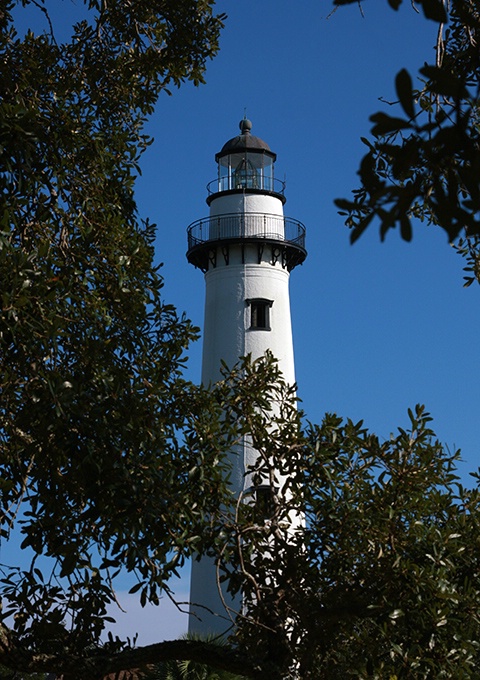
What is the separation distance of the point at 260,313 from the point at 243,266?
1.69 metres

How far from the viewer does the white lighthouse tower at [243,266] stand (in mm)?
26875

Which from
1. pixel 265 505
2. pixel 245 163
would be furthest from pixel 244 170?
pixel 265 505

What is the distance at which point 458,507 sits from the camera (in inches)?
325

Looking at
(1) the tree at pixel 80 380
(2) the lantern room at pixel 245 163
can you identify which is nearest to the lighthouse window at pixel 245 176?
(2) the lantern room at pixel 245 163

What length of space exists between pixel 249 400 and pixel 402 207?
21.7 feet

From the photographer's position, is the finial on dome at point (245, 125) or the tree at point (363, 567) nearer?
the tree at point (363, 567)

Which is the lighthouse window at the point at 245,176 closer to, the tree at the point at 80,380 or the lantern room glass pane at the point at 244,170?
the lantern room glass pane at the point at 244,170

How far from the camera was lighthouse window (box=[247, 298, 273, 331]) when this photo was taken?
27.2m

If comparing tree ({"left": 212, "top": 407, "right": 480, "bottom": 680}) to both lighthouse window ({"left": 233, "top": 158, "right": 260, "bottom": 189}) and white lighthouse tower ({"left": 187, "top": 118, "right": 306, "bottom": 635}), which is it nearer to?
white lighthouse tower ({"left": 187, "top": 118, "right": 306, "bottom": 635})

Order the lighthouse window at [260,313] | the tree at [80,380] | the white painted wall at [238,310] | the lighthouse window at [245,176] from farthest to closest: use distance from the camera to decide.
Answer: the lighthouse window at [245,176] < the lighthouse window at [260,313] < the white painted wall at [238,310] < the tree at [80,380]

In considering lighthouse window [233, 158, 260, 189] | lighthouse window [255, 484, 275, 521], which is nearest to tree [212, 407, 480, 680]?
lighthouse window [255, 484, 275, 521]

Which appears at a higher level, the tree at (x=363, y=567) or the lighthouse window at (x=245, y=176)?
the lighthouse window at (x=245, y=176)

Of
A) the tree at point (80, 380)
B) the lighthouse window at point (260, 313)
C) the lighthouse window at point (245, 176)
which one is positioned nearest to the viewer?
the tree at point (80, 380)

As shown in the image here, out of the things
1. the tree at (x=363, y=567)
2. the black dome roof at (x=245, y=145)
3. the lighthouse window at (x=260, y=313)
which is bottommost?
the tree at (x=363, y=567)
